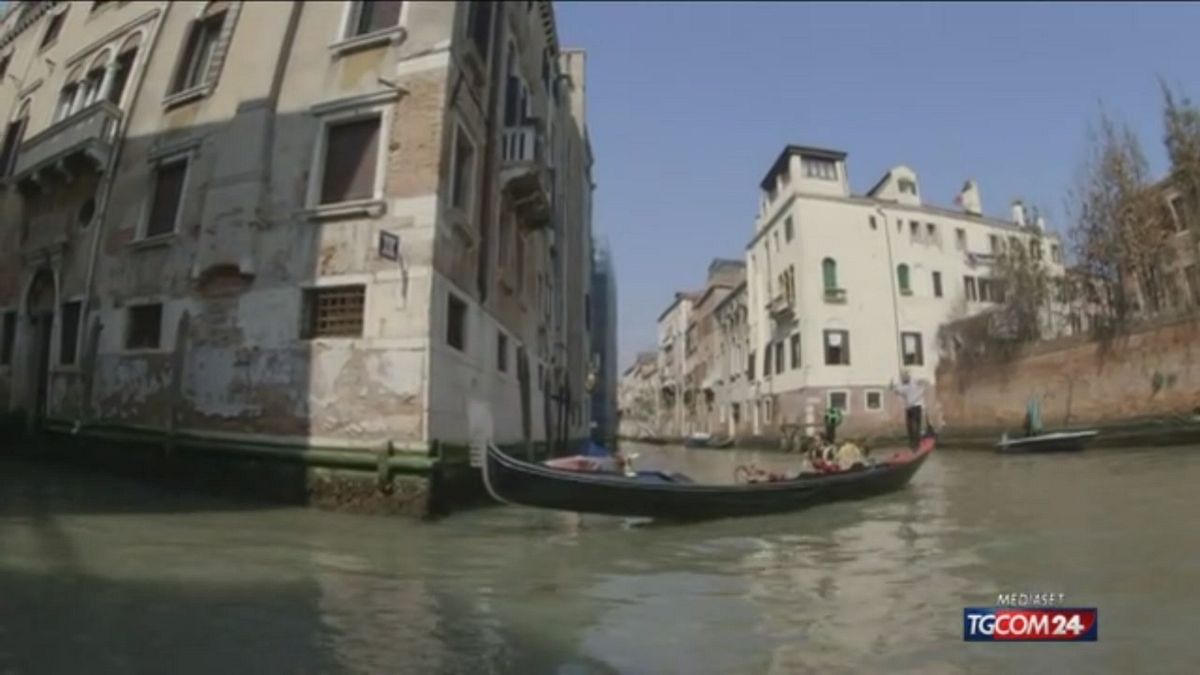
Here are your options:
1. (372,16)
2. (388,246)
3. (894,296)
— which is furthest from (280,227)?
(894,296)

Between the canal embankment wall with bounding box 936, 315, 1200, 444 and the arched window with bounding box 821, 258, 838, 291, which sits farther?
the arched window with bounding box 821, 258, 838, 291

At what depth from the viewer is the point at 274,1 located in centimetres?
1016

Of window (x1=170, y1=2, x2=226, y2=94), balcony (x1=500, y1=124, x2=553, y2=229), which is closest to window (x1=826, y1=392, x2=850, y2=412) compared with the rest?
balcony (x1=500, y1=124, x2=553, y2=229)

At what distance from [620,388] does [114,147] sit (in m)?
68.4

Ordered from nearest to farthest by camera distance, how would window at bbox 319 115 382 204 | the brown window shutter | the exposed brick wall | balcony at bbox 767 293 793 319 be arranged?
window at bbox 319 115 382 204
the brown window shutter
the exposed brick wall
balcony at bbox 767 293 793 319

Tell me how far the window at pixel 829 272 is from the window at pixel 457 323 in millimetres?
19548

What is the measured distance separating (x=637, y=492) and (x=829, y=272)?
21.2 m

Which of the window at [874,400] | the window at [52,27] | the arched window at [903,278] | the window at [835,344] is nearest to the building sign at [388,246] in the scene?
the window at [52,27]

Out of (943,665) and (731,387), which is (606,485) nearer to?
(943,665)

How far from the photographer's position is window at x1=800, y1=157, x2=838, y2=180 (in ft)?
90.6

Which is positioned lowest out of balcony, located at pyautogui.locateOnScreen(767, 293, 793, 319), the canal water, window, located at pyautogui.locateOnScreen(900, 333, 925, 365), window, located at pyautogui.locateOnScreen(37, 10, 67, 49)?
the canal water

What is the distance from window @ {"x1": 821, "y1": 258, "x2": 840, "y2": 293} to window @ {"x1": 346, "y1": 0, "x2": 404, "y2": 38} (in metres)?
19.6

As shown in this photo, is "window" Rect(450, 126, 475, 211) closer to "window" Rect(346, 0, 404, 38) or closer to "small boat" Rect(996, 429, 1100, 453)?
"window" Rect(346, 0, 404, 38)

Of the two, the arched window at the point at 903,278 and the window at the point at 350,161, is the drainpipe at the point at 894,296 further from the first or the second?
the window at the point at 350,161
